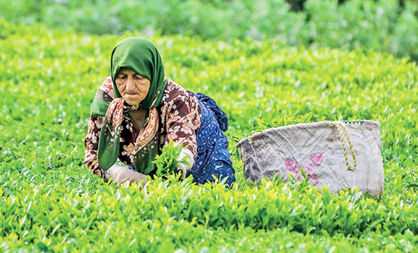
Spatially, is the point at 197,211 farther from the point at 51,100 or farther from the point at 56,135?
the point at 51,100

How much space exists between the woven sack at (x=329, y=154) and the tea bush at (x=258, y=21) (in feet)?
19.4

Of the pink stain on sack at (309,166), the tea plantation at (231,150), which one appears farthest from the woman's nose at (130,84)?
the pink stain on sack at (309,166)

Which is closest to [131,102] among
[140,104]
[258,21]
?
[140,104]

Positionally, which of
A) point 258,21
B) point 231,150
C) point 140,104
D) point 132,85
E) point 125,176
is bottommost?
point 231,150

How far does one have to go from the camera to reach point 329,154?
13.0 ft

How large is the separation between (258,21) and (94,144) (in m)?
6.83

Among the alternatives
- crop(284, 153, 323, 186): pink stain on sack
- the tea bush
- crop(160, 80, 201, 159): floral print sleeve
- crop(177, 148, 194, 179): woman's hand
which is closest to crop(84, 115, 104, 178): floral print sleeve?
crop(160, 80, 201, 159): floral print sleeve

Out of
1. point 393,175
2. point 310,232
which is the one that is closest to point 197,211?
point 310,232

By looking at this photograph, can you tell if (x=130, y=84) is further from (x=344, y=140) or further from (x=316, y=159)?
(x=344, y=140)

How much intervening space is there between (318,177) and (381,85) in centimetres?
336

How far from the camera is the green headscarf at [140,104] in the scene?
12.5ft

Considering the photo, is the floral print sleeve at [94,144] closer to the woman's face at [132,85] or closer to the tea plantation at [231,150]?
the tea plantation at [231,150]

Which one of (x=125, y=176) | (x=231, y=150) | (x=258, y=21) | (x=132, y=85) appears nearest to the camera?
(x=132, y=85)

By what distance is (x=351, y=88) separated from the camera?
709 cm
